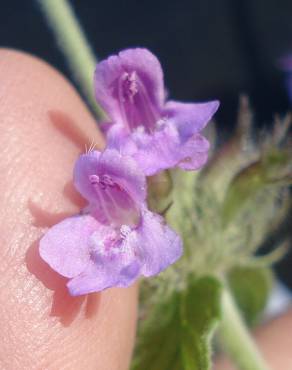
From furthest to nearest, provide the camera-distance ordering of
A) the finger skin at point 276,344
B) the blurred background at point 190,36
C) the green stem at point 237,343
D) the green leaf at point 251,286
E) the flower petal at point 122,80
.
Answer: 1. the blurred background at point 190,36
2. the finger skin at point 276,344
3. the green leaf at point 251,286
4. the green stem at point 237,343
5. the flower petal at point 122,80

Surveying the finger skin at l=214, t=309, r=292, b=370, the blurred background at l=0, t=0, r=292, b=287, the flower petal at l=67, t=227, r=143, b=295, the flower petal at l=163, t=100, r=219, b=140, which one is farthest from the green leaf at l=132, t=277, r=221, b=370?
the blurred background at l=0, t=0, r=292, b=287

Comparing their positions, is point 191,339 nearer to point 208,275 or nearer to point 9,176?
point 208,275

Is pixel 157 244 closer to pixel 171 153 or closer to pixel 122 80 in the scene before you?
pixel 171 153

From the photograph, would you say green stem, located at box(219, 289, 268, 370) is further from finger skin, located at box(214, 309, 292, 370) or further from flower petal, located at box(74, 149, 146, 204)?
finger skin, located at box(214, 309, 292, 370)

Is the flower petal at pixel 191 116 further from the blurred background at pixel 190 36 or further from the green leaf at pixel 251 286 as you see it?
the blurred background at pixel 190 36

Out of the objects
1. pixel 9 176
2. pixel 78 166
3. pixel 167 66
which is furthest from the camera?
pixel 167 66

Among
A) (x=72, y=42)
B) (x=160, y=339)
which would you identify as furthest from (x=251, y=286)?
(x=72, y=42)

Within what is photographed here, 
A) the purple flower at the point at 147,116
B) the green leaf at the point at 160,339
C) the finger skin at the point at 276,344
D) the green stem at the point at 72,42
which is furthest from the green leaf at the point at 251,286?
the purple flower at the point at 147,116

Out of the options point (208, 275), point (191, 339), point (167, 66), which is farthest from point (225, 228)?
point (167, 66)
